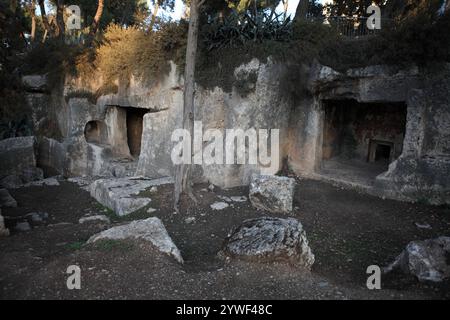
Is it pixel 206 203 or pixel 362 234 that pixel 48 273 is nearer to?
pixel 206 203

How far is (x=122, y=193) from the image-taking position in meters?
7.80

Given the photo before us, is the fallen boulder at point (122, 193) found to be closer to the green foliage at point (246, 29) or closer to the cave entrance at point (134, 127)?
the green foliage at point (246, 29)

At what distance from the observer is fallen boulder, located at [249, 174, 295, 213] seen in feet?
23.5

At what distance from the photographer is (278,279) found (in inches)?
168

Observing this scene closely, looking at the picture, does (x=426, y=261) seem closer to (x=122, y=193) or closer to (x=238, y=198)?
(x=238, y=198)

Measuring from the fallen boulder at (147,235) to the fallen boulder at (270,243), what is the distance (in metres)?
0.74

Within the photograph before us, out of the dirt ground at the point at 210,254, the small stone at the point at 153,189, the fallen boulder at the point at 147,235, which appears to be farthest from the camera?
the small stone at the point at 153,189

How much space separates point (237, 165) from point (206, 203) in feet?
5.17

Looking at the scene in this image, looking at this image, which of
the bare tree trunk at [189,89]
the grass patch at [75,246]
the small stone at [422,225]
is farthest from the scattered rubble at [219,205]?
the small stone at [422,225]

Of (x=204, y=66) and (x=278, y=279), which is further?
(x=204, y=66)

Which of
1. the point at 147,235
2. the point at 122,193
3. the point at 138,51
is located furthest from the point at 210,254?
the point at 138,51

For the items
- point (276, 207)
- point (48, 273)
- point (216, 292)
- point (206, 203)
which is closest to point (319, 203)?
point (276, 207)

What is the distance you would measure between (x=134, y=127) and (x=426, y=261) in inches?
453

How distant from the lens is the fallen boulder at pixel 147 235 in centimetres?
489
